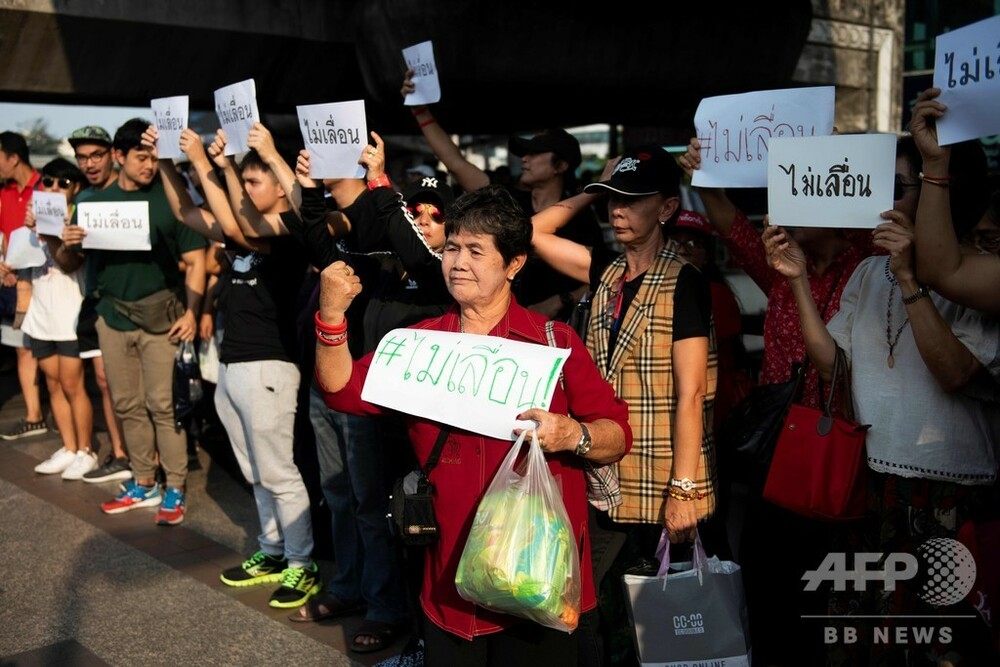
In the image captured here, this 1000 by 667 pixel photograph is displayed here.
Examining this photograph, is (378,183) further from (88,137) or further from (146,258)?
(88,137)

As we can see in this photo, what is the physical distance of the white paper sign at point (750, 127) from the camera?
340 centimetres

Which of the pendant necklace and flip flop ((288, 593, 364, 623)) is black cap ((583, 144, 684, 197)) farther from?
flip flop ((288, 593, 364, 623))

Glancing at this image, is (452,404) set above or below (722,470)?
above

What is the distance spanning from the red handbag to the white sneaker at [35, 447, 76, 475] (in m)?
5.65

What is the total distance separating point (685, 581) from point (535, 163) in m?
2.18

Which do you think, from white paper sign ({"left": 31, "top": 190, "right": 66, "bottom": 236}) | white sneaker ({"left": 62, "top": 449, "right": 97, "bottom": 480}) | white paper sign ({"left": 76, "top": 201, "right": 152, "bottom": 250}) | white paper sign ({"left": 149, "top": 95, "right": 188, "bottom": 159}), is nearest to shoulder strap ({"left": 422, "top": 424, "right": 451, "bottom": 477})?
white paper sign ({"left": 149, "top": 95, "right": 188, "bottom": 159})

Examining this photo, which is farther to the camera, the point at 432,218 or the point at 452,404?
the point at 432,218

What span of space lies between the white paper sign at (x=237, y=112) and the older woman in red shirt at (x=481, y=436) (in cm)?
219

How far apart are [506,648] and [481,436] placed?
618mm

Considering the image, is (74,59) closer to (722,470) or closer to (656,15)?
(656,15)

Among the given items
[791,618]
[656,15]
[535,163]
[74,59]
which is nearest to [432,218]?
[535,163]

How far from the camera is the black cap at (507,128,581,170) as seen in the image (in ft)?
15.3

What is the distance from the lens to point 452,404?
9.27 feet

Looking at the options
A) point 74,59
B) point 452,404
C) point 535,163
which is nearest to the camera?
point 452,404
